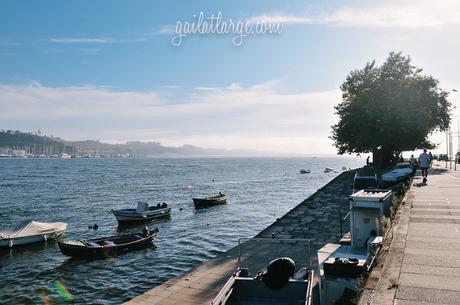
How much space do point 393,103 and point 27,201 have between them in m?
52.1

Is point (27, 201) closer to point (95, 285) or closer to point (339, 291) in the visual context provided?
point (95, 285)

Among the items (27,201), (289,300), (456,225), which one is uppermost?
(456,225)

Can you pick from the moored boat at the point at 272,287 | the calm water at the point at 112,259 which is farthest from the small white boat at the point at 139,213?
the moored boat at the point at 272,287

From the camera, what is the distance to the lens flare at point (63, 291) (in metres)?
18.2

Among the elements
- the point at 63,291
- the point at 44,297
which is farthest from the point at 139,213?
the point at 44,297

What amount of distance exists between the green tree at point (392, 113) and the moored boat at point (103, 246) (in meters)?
33.3

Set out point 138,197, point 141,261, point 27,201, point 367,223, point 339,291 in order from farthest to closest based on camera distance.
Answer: point 138,197, point 27,201, point 141,261, point 367,223, point 339,291

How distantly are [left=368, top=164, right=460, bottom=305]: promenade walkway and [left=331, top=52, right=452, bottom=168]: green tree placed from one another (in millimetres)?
32086

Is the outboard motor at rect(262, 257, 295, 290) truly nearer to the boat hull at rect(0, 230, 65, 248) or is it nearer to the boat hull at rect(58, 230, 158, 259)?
the boat hull at rect(58, 230, 158, 259)

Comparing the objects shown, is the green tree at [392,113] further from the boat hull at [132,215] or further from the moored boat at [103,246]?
the moored boat at [103,246]

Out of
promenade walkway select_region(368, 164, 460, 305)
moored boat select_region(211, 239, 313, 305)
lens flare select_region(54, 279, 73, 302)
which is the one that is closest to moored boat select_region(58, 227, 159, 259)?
lens flare select_region(54, 279, 73, 302)

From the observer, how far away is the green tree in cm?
4672

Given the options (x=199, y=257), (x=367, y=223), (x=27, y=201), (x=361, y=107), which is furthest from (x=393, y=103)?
(x=27, y=201)

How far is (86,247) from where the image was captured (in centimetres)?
2459
